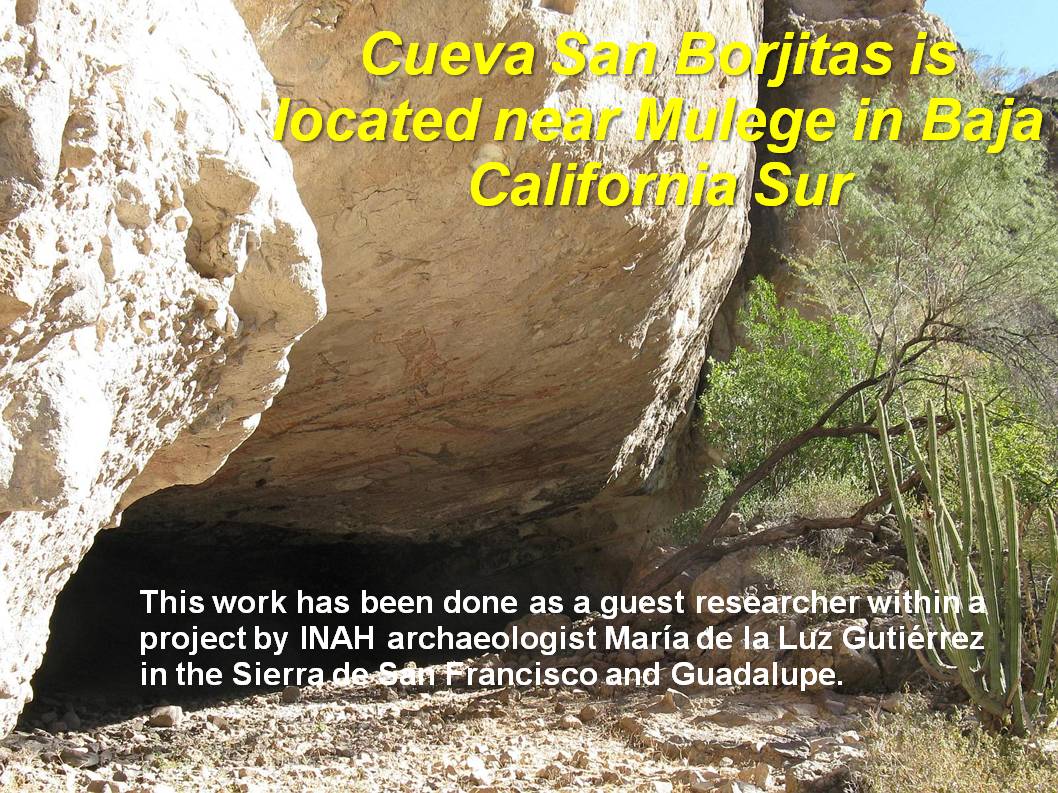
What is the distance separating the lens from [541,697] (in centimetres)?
643

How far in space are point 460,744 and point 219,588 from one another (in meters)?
5.56

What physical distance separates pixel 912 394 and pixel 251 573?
21.6 feet

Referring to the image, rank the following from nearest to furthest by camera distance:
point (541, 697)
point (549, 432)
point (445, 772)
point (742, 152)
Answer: point (445, 772), point (541, 697), point (742, 152), point (549, 432)

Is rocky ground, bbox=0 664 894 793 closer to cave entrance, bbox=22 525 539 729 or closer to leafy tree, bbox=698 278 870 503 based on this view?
cave entrance, bbox=22 525 539 729

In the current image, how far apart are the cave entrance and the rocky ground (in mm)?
1375

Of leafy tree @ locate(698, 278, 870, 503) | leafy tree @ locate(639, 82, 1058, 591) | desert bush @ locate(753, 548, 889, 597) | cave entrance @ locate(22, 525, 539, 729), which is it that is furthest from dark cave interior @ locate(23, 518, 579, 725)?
desert bush @ locate(753, 548, 889, 597)

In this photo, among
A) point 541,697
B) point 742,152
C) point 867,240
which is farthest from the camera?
point 867,240

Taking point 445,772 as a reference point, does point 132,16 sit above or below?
above

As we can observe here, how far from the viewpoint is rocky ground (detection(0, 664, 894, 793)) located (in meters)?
4.24

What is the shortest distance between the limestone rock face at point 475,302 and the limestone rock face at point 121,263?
1.03 metres

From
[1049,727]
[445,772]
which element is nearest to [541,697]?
[445,772]

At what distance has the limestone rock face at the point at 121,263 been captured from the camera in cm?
234

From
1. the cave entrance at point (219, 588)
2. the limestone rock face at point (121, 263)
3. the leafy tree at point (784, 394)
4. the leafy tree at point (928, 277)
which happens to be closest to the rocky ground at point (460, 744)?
the limestone rock face at point (121, 263)

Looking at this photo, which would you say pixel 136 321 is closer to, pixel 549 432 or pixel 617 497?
pixel 549 432
